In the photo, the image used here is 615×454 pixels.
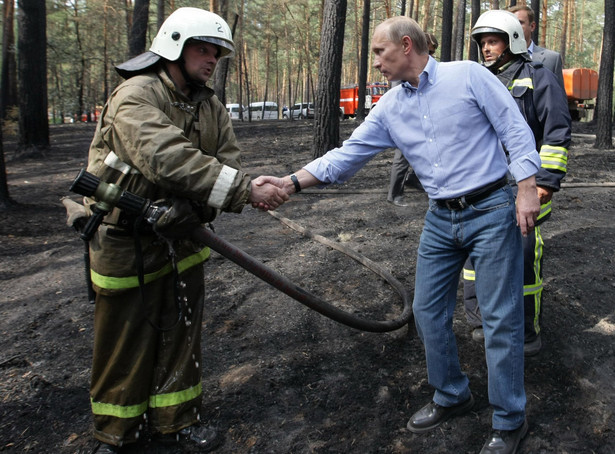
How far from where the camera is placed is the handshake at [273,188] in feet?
10.3

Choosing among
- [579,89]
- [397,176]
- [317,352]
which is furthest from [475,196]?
[579,89]

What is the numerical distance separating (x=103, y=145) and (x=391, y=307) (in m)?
2.77

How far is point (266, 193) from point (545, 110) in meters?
1.91

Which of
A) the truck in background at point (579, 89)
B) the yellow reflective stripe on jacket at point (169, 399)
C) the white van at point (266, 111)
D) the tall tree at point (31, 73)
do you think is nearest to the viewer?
the yellow reflective stripe on jacket at point (169, 399)

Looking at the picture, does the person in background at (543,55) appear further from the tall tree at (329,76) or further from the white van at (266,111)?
the white van at (266,111)

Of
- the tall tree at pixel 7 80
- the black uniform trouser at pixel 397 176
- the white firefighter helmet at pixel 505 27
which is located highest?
the tall tree at pixel 7 80

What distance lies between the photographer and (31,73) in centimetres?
1266

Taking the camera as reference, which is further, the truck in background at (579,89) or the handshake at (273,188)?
the truck in background at (579,89)

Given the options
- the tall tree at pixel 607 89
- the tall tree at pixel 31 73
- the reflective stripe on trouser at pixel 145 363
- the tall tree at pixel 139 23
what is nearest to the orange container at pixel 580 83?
the tall tree at pixel 607 89

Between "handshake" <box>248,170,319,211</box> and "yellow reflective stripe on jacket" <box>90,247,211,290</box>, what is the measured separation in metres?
A: 0.47

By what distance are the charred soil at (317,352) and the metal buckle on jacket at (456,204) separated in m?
1.26

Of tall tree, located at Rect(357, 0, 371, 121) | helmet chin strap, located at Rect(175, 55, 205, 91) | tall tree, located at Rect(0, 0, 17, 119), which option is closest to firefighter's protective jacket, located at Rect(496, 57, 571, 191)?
helmet chin strap, located at Rect(175, 55, 205, 91)

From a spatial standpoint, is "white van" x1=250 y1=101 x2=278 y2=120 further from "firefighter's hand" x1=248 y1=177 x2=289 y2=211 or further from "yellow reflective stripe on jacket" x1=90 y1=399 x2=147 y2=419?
"yellow reflective stripe on jacket" x1=90 y1=399 x2=147 y2=419

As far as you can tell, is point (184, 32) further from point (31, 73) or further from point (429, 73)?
point (31, 73)
